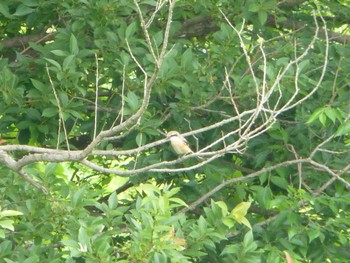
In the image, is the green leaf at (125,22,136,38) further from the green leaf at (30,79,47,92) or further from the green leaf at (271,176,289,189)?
the green leaf at (271,176,289,189)

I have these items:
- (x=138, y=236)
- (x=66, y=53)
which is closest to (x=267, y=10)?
(x=66, y=53)

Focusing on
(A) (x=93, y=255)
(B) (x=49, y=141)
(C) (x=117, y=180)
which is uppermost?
(A) (x=93, y=255)

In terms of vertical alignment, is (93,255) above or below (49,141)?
above

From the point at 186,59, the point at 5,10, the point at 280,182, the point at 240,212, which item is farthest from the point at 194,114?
the point at 5,10

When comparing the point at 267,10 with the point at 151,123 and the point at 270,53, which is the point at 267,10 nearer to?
the point at 270,53

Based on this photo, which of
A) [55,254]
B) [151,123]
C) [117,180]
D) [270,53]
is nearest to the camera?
[55,254]

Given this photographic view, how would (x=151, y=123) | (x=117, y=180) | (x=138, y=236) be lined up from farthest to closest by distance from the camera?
(x=117, y=180) < (x=151, y=123) < (x=138, y=236)

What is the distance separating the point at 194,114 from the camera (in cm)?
506

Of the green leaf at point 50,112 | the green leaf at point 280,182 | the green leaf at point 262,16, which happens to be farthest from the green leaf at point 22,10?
the green leaf at point 280,182

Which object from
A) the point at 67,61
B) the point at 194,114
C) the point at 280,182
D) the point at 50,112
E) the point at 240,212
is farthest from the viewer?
the point at 194,114

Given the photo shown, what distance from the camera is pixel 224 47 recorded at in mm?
4938

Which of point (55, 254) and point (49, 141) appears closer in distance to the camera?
point (55, 254)

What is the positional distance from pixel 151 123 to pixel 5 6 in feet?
2.97

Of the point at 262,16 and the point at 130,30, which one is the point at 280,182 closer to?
the point at 262,16
